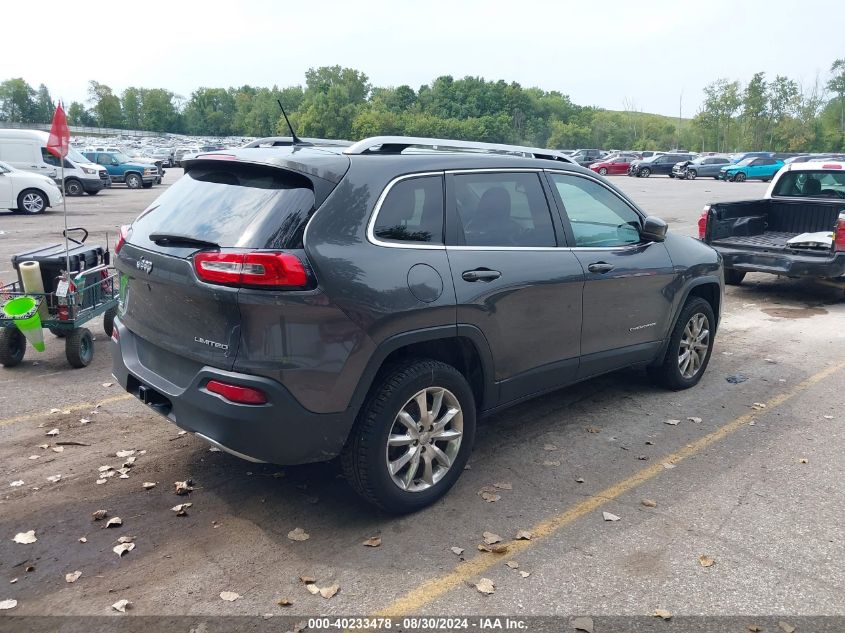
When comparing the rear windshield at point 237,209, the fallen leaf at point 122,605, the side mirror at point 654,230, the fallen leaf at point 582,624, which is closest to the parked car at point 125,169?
the rear windshield at point 237,209

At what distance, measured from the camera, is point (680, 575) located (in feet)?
11.3

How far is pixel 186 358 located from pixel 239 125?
573ft

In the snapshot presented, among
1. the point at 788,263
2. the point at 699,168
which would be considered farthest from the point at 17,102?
the point at 788,263

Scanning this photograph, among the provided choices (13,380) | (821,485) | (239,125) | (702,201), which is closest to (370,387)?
(821,485)

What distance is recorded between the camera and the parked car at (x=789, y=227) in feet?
30.7

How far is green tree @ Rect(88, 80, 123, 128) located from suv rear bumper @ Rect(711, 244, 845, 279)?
17999 cm

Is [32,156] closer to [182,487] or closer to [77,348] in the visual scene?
[77,348]

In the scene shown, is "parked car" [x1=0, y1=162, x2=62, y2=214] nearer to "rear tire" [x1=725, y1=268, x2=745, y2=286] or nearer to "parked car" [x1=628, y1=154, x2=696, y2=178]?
"rear tire" [x1=725, y1=268, x2=745, y2=286]

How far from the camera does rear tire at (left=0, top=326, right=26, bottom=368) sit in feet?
20.4

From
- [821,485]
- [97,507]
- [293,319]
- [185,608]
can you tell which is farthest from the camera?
[821,485]

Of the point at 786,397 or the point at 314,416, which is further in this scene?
the point at 786,397

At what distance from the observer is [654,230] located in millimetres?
5336

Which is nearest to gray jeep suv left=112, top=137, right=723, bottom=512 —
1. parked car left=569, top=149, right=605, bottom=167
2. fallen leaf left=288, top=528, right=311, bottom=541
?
fallen leaf left=288, top=528, right=311, bottom=541

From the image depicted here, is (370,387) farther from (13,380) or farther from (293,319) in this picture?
(13,380)
